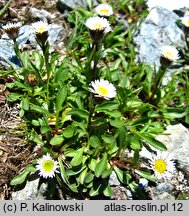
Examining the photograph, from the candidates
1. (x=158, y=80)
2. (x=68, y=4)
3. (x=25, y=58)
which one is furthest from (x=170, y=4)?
(x=25, y=58)

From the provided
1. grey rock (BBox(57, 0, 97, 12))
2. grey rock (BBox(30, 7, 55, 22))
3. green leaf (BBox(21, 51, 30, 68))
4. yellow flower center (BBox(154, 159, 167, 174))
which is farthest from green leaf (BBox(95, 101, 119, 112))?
grey rock (BBox(57, 0, 97, 12))

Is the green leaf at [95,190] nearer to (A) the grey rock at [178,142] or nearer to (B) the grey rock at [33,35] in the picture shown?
(A) the grey rock at [178,142]

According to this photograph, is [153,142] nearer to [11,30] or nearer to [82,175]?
[82,175]

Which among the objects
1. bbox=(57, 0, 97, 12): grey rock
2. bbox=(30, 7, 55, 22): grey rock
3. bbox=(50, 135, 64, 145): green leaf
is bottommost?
bbox=(50, 135, 64, 145): green leaf

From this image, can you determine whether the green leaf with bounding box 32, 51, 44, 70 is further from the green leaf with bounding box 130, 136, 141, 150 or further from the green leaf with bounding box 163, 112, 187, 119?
the green leaf with bounding box 163, 112, 187, 119

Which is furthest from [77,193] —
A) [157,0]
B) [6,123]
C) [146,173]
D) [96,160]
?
[157,0]

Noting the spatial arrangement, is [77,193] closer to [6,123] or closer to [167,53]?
[6,123]
